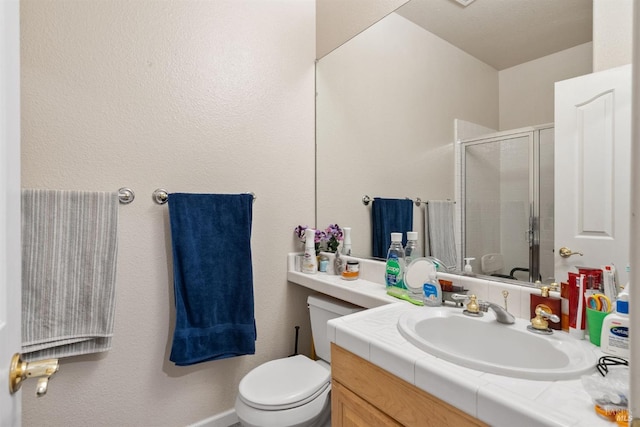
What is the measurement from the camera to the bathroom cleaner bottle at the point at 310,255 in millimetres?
1800

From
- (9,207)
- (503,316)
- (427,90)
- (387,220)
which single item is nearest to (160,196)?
(9,207)

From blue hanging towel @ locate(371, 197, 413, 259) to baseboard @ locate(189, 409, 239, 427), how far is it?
111 cm

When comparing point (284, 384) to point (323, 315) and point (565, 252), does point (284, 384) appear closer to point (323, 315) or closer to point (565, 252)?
point (323, 315)

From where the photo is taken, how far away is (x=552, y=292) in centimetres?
103

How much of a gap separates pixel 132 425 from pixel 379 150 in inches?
68.0

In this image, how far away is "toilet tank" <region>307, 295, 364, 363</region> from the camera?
1607mm

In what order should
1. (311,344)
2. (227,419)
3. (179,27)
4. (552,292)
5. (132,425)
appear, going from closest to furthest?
(552,292) → (132,425) → (179,27) → (227,419) → (311,344)

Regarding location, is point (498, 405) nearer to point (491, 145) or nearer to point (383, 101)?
point (491, 145)

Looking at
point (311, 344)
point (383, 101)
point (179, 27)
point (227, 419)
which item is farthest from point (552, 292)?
point (179, 27)

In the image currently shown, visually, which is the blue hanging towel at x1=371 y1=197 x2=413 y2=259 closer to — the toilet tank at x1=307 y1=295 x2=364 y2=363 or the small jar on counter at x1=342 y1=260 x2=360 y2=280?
the small jar on counter at x1=342 y1=260 x2=360 y2=280

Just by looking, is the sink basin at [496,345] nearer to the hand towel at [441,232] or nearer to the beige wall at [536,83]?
the hand towel at [441,232]

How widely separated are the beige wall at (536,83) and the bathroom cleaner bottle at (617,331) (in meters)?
0.60

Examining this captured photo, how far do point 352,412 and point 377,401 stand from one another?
0.12m

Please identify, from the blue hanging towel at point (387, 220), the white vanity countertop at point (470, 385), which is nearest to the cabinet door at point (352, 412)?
the white vanity countertop at point (470, 385)
